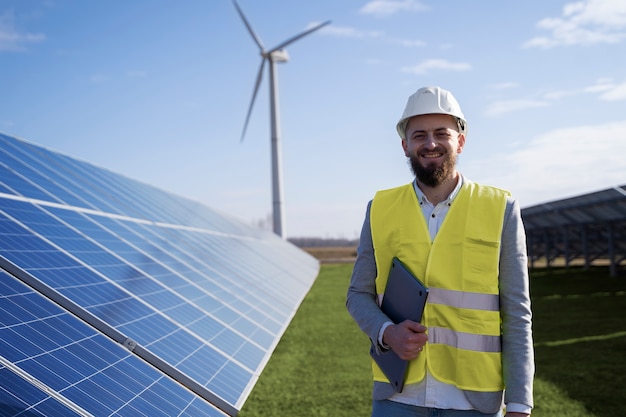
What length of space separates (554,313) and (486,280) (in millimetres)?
14865

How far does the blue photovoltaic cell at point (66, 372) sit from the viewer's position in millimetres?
3793

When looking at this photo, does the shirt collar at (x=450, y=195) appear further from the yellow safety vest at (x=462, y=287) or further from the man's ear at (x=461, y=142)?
the man's ear at (x=461, y=142)

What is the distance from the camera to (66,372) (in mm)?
4246

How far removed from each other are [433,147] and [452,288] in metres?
0.89

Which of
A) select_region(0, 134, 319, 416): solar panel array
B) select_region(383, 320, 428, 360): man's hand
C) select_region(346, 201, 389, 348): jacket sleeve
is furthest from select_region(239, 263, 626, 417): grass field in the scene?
select_region(383, 320, 428, 360): man's hand

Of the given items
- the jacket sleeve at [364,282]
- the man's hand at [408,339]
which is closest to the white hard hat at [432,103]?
the jacket sleeve at [364,282]

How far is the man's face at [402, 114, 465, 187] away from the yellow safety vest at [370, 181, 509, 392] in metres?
0.22

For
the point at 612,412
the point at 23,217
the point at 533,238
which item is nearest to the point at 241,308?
the point at 23,217

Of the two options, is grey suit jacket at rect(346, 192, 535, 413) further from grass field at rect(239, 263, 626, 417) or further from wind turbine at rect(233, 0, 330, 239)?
wind turbine at rect(233, 0, 330, 239)

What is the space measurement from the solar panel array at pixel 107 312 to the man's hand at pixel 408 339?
214cm

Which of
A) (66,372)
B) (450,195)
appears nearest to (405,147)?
(450,195)

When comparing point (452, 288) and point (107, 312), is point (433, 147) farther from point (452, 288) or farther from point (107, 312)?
point (107, 312)

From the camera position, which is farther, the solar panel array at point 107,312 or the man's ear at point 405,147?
the solar panel array at point 107,312

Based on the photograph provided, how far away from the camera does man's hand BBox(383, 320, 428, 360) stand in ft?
11.3
